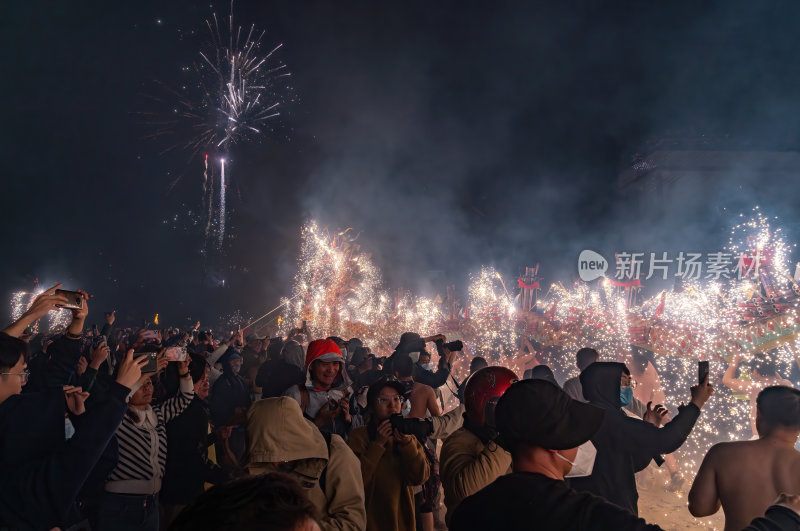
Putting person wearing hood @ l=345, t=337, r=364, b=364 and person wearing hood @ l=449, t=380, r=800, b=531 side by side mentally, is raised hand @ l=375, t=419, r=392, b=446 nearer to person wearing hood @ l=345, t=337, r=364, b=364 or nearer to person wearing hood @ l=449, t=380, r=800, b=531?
person wearing hood @ l=449, t=380, r=800, b=531

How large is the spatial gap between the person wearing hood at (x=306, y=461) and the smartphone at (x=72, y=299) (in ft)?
5.47

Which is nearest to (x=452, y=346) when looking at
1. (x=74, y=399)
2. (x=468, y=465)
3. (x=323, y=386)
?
(x=323, y=386)

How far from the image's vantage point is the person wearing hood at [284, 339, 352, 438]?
11.9ft

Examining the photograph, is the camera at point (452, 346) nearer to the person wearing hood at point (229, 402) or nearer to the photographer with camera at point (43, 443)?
the person wearing hood at point (229, 402)

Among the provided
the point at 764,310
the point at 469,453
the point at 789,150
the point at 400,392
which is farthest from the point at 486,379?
the point at 789,150

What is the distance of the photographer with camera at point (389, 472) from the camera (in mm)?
2781

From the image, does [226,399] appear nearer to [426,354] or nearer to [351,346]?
[426,354]

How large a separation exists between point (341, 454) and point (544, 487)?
112 centimetres

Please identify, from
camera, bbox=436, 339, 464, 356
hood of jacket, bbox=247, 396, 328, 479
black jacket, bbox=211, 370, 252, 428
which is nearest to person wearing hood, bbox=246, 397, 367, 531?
hood of jacket, bbox=247, 396, 328, 479

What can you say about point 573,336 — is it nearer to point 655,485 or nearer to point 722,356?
point 722,356

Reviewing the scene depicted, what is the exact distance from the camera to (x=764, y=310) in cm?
671

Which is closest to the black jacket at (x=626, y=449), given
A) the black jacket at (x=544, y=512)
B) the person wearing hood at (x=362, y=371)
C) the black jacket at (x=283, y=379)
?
the black jacket at (x=544, y=512)

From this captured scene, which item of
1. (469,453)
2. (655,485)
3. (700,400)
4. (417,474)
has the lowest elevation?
(655,485)

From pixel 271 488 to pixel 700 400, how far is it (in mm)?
3030
